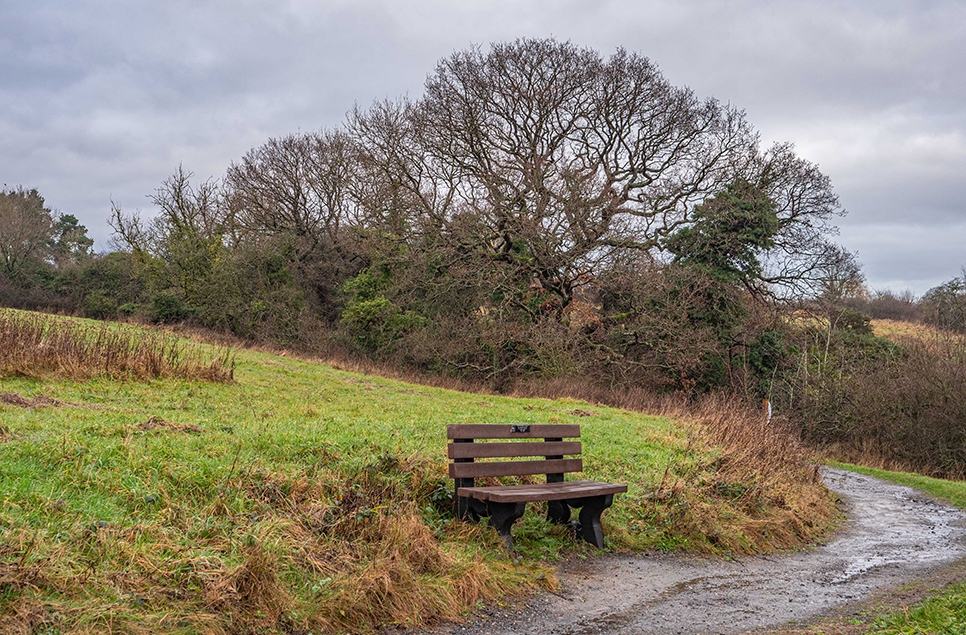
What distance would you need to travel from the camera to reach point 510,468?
23.9 ft

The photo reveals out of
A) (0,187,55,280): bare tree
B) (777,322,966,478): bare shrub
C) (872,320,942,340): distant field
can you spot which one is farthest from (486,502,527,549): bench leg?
(0,187,55,280): bare tree

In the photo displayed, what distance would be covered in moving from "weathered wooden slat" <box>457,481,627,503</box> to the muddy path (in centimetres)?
68

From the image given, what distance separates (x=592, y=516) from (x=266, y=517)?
11.1 feet

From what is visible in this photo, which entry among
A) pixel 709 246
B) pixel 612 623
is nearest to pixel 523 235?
pixel 709 246

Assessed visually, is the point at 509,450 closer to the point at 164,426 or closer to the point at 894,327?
the point at 164,426

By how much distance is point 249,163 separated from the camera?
41094 millimetres

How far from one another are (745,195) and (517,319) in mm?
11002

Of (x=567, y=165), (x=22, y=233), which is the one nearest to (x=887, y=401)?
(x=567, y=165)

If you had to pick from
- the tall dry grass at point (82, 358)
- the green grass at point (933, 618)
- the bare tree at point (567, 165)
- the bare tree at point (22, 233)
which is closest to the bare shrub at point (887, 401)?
the bare tree at point (567, 165)

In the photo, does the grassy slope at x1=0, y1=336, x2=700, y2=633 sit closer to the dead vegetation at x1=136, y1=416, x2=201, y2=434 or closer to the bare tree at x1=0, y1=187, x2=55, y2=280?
the dead vegetation at x1=136, y1=416, x2=201, y2=434

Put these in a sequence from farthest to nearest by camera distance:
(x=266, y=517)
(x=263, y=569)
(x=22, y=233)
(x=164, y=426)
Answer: (x=22, y=233) < (x=164, y=426) < (x=266, y=517) < (x=263, y=569)

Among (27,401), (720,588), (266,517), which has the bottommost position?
(720,588)

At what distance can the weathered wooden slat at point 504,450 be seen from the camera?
273 inches

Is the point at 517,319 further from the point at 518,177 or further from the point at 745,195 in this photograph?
the point at 745,195
